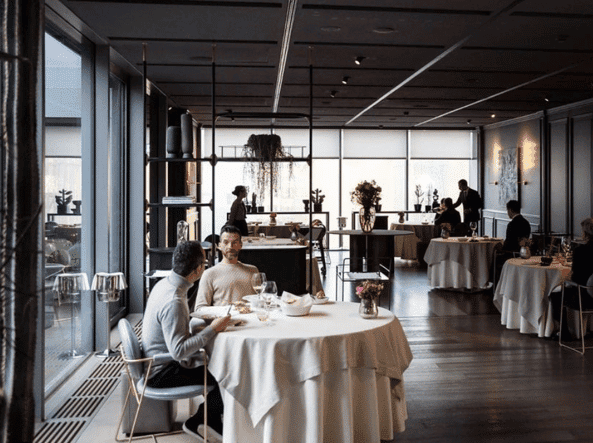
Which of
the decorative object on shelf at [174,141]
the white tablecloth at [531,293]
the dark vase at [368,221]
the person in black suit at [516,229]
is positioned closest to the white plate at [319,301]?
the decorative object on shelf at [174,141]

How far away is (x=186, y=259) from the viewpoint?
3.62 metres

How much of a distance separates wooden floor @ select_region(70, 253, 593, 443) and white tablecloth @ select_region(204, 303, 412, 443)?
59 centimetres

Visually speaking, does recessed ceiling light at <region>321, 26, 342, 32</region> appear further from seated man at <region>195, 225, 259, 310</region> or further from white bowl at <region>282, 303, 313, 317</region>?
white bowl at <region>282, 303, 313, 317</region>

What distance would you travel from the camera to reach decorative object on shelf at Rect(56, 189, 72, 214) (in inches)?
209

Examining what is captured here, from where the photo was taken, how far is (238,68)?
307 inches

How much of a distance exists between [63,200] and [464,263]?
6394 millimetres

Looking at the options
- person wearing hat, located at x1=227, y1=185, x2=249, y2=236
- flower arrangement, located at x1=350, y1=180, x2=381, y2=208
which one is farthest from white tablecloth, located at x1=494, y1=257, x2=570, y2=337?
person wearing hat, located at x1=227, y1=185, x2=249, y2=236

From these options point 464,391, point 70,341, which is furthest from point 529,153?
point 70,341

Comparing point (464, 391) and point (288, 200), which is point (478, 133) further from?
point (464, 391)

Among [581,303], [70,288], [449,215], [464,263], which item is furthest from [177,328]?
[449,215]

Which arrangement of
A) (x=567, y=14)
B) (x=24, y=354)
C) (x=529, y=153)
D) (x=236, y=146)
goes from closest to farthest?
(x=24, y=354), (x=567, y=14), (x=529, y=153), (x=236, y=146)

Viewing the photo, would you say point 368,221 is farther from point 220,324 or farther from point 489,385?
point 220,324

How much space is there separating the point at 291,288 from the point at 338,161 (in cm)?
882

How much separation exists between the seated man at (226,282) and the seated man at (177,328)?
0.85 metres
